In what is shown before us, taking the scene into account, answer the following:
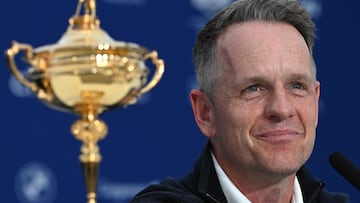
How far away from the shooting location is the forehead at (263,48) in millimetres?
1967

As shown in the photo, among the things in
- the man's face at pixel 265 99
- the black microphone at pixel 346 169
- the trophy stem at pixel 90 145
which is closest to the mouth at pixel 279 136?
the man's face at pixel 265 99

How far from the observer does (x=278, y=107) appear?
190cm

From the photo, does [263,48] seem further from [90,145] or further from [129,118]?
[129,118]

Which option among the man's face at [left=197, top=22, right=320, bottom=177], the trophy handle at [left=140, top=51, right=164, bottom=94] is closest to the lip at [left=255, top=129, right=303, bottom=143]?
the man's face at [left=197, top=22, right=320, bottom=177]

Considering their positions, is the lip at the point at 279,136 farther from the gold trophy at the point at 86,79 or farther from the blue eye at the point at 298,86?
the gold trophy at the point at 86,79

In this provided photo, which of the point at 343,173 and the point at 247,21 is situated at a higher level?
the point at 247,21

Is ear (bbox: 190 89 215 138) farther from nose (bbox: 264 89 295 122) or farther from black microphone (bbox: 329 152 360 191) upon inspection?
black microphone (bbox: 329 152 360 191)

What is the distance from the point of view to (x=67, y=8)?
333 centimetres

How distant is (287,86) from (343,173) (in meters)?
0.23

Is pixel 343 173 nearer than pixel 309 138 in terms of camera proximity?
Yes

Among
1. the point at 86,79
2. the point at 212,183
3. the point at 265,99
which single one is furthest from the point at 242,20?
the point at 86,79

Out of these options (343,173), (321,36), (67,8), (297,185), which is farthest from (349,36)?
(343,173)

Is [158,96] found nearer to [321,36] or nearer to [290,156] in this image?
[321,36]

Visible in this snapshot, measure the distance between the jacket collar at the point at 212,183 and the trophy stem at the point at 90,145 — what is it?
1.23 ft
